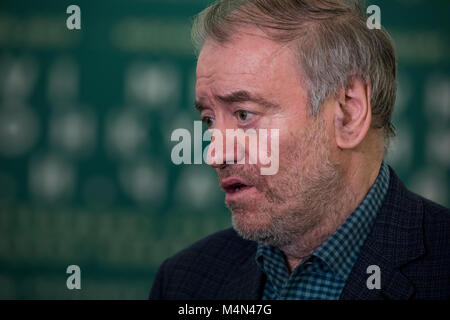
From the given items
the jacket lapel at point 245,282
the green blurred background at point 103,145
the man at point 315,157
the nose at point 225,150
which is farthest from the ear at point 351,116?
the green blurred background at point 103,145

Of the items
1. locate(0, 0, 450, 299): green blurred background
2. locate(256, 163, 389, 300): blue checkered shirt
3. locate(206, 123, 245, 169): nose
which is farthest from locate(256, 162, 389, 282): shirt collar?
locate(0, 0, 450, 299): green blurred background

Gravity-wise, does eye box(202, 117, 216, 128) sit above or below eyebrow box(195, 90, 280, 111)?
below

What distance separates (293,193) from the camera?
1.34m

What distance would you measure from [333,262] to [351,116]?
355mm

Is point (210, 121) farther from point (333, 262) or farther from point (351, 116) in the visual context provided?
point (333, 262)

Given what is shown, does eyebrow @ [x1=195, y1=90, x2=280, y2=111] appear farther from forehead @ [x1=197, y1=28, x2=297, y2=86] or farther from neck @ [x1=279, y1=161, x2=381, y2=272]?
neck @ [x1=279, y1=161, x2=381, y2=272]

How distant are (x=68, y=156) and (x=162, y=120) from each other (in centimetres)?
38

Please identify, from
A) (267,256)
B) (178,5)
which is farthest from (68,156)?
(267,256)

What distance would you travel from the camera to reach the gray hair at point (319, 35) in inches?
52.4

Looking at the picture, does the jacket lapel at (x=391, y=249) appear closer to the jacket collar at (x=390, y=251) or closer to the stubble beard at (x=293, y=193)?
the jacket collar at (x=390, y=251)

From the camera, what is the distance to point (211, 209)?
6.89 ft

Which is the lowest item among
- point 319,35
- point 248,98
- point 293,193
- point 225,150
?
point 293,193

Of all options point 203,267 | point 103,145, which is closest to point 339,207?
point 203,267

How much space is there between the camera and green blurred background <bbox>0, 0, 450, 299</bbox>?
209 centimetres
